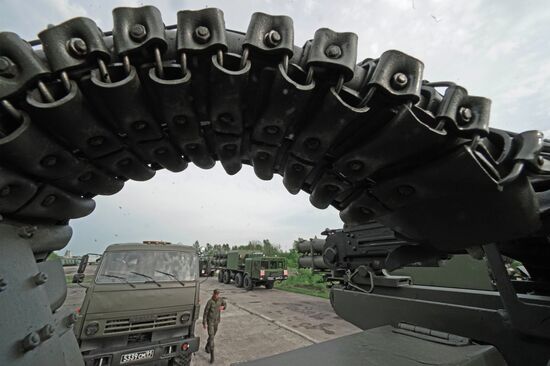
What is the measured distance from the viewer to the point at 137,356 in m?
5.00

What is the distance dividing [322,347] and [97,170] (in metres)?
1.52

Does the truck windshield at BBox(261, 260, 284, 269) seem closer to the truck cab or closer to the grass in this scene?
the truck cab

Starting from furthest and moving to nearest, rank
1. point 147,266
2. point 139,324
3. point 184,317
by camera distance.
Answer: point 147,266
point 184,317
point 139,324

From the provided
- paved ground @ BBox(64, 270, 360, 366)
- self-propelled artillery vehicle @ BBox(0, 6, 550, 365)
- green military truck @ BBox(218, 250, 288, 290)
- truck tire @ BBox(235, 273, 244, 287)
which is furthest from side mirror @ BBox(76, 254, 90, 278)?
truck tire @ BBox(235, 273, 244, 287)

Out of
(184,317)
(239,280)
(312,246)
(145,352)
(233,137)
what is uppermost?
(312,246)

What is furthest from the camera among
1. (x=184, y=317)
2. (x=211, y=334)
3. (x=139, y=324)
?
(x=211, y=334)

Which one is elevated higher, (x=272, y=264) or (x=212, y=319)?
(x=272, y=264)

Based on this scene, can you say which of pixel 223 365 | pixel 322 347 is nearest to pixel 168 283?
pixel 223 365

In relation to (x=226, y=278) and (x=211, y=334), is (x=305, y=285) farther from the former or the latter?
(x=211, y=334)

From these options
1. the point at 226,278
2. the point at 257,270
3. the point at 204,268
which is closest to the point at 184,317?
the point at 204,268

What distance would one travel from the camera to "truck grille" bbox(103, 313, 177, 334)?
16.4 feet

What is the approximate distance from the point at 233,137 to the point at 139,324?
5.41 metres

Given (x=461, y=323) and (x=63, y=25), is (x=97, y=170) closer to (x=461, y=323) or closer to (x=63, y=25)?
(x=63, y=25)

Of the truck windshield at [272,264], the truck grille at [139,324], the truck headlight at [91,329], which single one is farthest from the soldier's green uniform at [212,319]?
the truck windshield at [272,264]
